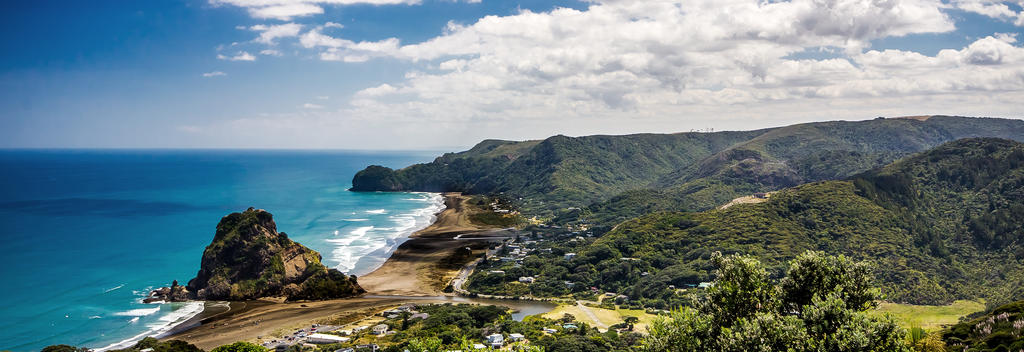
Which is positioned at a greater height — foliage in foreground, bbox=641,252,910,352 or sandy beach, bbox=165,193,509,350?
foliage in foreground, bbox=641,252,910,352

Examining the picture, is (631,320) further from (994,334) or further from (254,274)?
(254,274)

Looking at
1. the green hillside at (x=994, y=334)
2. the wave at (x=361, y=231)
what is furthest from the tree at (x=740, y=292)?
the wave at (x=361, y=231)

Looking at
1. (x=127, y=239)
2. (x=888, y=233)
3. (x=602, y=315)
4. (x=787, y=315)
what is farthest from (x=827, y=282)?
(x=127, y=239)

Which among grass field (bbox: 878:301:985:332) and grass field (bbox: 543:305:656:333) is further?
grass field (bbox: 543:305:656:333)

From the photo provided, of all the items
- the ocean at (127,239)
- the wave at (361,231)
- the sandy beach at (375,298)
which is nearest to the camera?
the sandy beach at (375,298)

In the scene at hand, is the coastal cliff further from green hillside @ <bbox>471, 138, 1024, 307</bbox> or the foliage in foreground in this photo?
the foliage in foreground

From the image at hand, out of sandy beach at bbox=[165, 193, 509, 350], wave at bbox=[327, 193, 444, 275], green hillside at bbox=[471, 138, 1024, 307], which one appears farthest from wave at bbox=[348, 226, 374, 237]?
green hillside at bbox=[471, 138, 1024, 307]

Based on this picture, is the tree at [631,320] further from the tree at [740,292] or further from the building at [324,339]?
the tree at [740,292]
